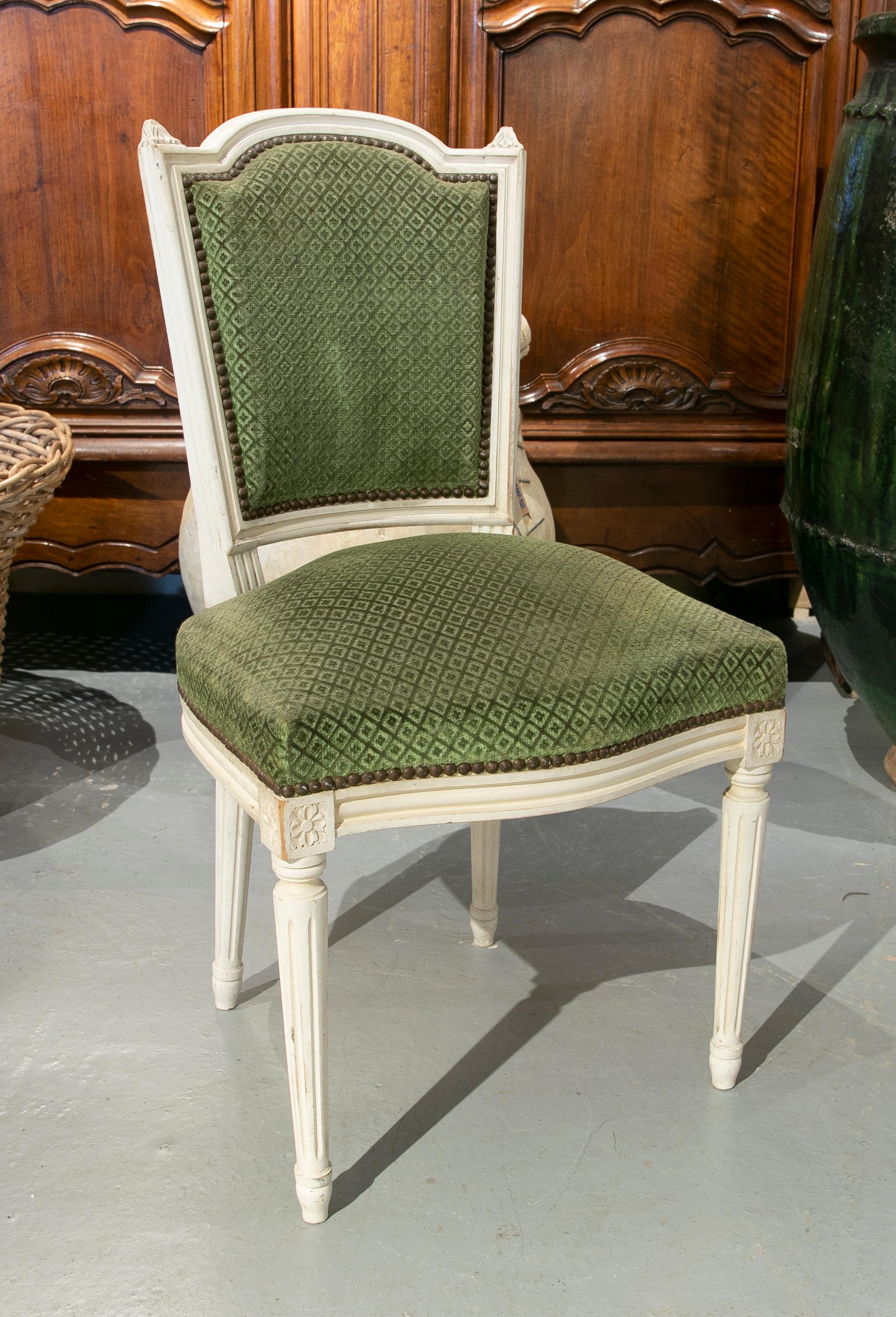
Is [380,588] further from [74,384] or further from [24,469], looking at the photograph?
[74,384]

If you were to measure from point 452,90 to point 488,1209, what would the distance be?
175 centimetres

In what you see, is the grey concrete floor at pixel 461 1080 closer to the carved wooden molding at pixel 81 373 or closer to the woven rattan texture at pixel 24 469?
the woven rattan texture at pixel 24 469

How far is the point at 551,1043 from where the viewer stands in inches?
50.5

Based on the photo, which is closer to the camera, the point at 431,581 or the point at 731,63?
the point at 431,581

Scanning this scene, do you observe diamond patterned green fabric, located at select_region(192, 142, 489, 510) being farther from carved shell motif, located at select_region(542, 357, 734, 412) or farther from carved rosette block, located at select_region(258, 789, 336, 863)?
carved shell motif, located at select_region(542, 357, 734, 412)

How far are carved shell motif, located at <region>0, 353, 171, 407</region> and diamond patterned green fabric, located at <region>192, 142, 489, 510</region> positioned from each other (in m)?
1.04

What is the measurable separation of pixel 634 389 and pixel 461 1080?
137 centimetres

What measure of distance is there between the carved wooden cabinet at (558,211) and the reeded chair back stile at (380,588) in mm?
932

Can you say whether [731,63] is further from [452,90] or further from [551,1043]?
[551,1043]

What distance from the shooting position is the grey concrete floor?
1000mm

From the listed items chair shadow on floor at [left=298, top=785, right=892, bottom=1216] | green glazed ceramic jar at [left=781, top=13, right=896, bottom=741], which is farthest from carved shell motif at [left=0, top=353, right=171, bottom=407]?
green glazed ceramic jar at [left=781, top=13, right=896, bottom=741]

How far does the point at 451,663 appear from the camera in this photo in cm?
98

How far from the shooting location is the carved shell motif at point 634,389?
221 centimetres

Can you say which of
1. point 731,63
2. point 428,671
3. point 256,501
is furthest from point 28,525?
point 731,63
